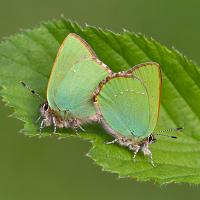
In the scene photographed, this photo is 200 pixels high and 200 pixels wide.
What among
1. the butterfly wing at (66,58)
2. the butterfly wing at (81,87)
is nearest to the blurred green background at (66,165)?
the butterfly wing at (81,87)

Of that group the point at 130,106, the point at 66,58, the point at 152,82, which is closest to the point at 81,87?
the point at 66,58

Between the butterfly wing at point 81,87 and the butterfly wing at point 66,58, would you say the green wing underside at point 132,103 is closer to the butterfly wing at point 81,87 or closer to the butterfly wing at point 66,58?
the butterfly wing at point 81,87

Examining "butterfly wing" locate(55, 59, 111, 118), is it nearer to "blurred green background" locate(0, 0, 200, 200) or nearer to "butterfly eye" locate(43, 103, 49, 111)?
"butterfly eye" locate(43, 103, 49, 111)

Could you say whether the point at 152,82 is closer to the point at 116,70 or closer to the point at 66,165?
the point at 116,70

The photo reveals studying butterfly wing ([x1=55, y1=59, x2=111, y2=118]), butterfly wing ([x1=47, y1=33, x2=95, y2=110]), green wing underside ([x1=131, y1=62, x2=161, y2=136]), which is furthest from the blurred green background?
green wing underside ([x1=131, y1=62, x2=161, y2=136])

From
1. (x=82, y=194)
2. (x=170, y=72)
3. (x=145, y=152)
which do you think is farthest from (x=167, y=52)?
(x=82, y=194)

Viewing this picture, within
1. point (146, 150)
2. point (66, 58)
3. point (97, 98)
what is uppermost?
point (66, 58)

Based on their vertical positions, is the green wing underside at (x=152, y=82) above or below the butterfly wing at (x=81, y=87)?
below
